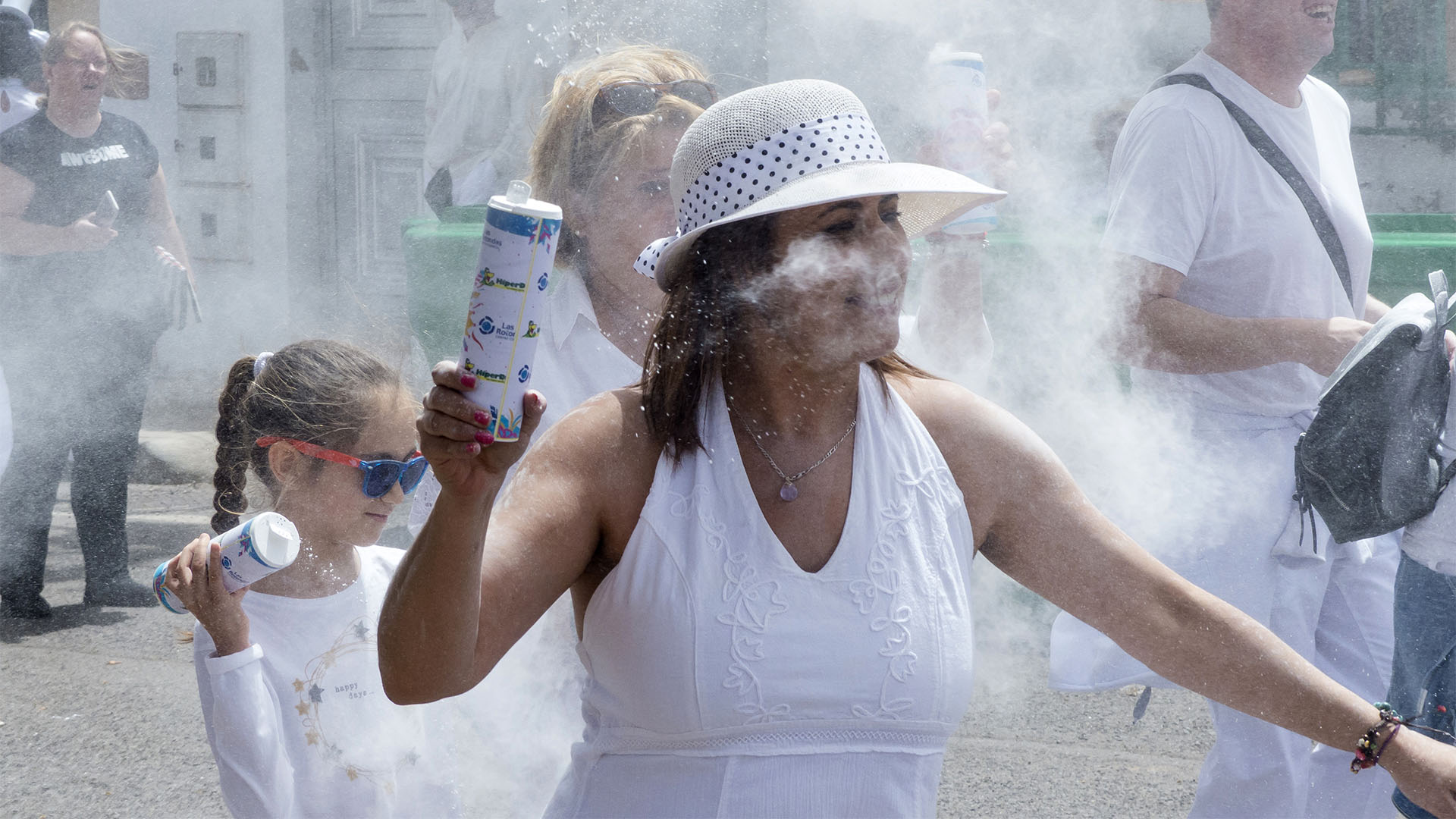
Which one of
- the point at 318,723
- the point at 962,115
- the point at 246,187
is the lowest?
the point at 246,187

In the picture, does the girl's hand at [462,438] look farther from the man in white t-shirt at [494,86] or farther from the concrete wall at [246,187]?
the concrete wall at [246,187]

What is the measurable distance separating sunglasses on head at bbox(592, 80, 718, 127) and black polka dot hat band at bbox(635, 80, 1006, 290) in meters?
0.46

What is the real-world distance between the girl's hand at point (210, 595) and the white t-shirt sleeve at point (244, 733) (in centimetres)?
2

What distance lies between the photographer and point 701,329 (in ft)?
4.41

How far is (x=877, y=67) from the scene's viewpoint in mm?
3133

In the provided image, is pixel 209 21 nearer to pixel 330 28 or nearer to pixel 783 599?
pixel 330 28

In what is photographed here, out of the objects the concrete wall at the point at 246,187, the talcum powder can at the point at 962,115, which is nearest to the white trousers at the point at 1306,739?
the talcum powder can at the point at 962,115

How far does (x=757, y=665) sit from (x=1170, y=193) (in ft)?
4.01

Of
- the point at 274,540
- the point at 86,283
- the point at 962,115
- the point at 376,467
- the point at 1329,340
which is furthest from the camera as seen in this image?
the point at 86,283

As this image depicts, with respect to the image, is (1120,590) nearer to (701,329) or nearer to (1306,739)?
(701,329)

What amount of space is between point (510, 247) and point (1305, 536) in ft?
5.10

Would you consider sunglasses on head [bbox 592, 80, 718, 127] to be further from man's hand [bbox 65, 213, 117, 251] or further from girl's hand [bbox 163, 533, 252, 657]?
man's hand [bbox 65, 213, 117, 251]

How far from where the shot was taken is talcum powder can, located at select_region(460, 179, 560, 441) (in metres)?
0.95

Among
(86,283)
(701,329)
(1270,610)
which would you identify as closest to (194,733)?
(86,283)
